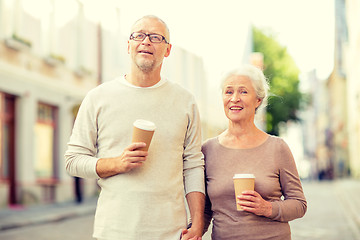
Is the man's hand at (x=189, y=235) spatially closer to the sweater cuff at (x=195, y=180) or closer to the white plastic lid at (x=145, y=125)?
the sweater cuff at (x=195, y=180)

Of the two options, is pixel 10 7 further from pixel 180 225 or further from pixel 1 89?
A: pixel 180 225

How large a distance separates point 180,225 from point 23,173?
14669 mm

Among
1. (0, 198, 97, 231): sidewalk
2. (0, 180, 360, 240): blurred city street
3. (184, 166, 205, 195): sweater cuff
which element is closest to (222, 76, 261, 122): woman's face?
(184, 166, 205, 195): sweater cuff

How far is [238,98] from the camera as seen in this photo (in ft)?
10.2

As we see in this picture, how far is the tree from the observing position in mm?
41500

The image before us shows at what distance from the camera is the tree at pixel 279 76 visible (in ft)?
136

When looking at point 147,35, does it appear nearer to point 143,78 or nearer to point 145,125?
point 143,78

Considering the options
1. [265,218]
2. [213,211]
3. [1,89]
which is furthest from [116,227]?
[1,89]

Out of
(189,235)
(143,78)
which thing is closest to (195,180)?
(189,235)

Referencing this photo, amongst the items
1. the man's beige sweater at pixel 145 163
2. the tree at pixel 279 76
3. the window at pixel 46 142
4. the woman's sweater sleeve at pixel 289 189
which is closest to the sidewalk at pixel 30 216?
the window at pixel 46 142

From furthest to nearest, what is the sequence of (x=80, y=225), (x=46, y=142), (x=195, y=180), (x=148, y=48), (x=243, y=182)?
(x=46, y=142), (x=80, y=225), (x=195, y=180), (x=148, y=48), (x=243, y=182)

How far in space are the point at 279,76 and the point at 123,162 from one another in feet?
131

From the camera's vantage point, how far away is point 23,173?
1692 cm

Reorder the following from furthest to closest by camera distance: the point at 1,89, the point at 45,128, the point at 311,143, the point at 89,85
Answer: the point at 311,143 → the point at 89,85 → the point at 45,128 → the point at 1,89
